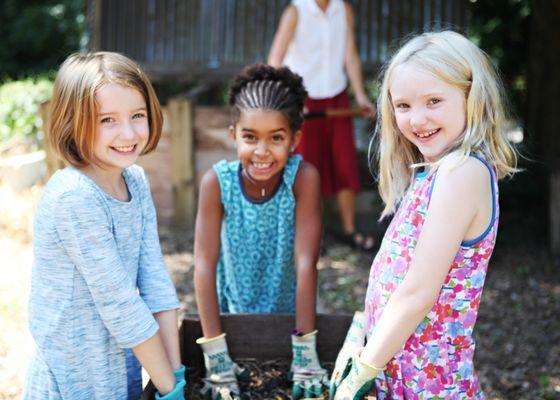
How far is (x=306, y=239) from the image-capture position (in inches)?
93.8

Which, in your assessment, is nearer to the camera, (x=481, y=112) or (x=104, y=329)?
(x=481, y=112)

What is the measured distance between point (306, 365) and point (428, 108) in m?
0.93

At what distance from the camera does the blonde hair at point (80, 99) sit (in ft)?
5.88

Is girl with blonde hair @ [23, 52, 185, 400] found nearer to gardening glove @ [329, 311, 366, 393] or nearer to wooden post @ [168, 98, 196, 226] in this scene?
gardening glove @ [329, 311, 366, 393]

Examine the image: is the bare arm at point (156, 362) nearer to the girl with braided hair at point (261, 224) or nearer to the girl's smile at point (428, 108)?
the girl with braided hair at point (261, 224)

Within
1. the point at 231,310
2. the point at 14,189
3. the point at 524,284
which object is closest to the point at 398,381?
the point at 231,310

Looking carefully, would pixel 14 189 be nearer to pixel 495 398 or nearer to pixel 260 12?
pixel 260 12

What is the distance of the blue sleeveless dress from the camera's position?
244 centimetres

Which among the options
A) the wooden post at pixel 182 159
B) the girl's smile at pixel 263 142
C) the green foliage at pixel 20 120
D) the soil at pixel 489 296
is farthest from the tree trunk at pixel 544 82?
the green foliage at pixel 20 120

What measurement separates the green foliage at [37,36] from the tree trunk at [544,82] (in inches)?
309

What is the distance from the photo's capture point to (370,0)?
5.79 m

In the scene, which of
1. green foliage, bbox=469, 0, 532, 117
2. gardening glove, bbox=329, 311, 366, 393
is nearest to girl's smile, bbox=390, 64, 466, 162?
gardening glove, bbox=329, 311, 366, 393

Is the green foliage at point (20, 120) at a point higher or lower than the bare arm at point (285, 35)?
lower

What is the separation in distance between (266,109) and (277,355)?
83 centimetres
